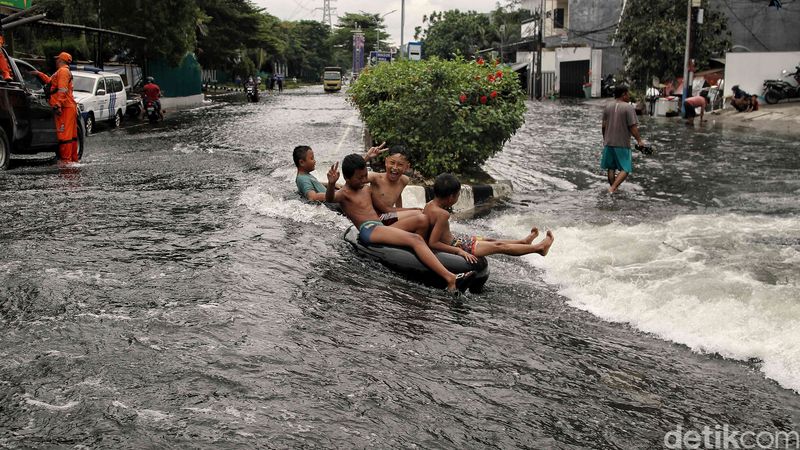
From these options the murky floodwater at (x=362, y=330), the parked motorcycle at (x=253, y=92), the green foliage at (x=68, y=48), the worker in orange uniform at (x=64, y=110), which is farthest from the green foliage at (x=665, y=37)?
the worker in orange uniform at (x=64, y=110)

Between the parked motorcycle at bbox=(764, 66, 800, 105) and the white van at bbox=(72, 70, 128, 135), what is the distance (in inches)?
925

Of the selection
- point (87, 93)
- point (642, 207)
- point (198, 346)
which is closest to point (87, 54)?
point (87, 93)

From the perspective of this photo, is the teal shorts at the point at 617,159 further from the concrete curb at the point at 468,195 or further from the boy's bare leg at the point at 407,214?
the boy's bare leg at the point at 407,214

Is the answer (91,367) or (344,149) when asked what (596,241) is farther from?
(344,149)

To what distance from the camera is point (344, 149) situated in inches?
656

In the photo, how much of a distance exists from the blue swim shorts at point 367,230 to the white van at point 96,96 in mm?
16630

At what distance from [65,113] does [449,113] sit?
7.32 metres

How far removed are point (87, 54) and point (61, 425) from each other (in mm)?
34712

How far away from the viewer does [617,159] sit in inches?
500

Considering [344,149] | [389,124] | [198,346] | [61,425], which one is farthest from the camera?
[344,149]

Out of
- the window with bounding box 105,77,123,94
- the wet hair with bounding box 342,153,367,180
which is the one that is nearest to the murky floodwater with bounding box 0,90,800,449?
the wet hair with bounding box 342,153,367,180

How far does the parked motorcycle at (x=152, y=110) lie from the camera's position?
28.0m

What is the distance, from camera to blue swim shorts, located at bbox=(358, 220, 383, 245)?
702 cm

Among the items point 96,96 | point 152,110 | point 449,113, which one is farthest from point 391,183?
point 152,110
